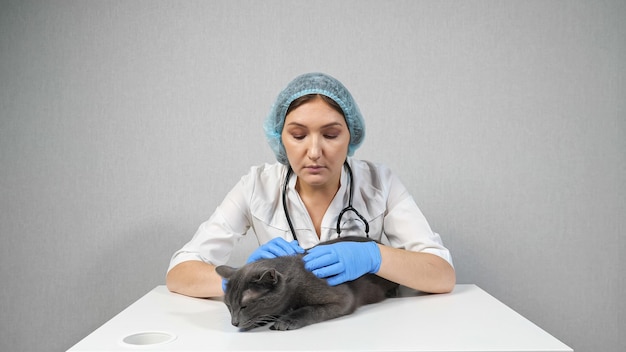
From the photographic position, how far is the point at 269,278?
1113 millimetres

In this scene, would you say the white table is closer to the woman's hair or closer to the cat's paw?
the cat's paw

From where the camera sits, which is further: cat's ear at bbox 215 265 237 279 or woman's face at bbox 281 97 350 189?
woman's face at bbox 281 97 350 189

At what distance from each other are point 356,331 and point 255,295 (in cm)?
23

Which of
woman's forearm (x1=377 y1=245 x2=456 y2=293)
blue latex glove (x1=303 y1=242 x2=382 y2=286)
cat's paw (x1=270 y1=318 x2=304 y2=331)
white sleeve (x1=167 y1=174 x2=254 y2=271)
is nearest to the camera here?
cat's paw (x1=270 y1=318 x2=304 y2=331)

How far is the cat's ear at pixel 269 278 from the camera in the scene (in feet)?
3.61

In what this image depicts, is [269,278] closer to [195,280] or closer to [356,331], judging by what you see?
[356,331]

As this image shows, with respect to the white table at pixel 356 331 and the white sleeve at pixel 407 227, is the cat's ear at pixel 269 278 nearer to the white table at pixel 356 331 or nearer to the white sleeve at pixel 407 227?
the white table at pixel 356 331

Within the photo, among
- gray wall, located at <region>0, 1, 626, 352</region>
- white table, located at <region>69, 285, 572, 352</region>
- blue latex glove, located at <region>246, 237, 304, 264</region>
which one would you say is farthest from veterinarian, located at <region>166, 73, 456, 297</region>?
gray wall, located at <region>0, 1, 626, 352</region>

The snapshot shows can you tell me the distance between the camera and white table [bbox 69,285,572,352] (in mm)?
1044

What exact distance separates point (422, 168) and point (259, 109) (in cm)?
71

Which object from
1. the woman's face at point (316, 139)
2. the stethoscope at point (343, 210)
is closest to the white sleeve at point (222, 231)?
the stethoscope at point (343, 210)

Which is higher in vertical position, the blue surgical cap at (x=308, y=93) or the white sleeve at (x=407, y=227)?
the blue surgical cap at (x=308, y=93)

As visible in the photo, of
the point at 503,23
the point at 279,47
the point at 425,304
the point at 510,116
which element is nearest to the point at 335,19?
the point at 279,47

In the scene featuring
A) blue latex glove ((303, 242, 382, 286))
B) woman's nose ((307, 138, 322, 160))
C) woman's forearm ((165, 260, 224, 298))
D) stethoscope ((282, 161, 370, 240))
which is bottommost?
woman's forearm ((165, 260, 224, 298))
